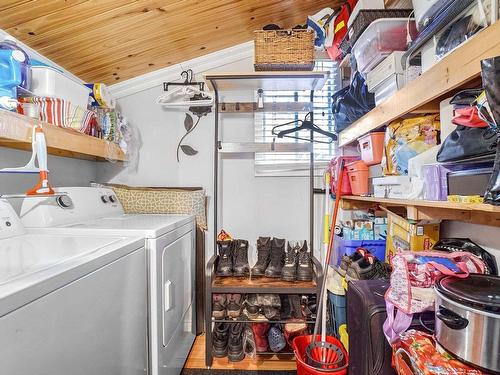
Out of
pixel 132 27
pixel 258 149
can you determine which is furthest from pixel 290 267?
pixel 132 27

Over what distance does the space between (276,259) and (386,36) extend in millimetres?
1471

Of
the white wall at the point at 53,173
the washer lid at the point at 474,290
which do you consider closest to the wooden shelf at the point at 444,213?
the washer lid at the point at 474,290

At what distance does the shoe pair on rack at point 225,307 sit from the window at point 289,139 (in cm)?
104

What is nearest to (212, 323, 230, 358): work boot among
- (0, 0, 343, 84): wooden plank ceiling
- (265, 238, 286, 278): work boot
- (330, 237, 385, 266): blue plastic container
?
(265, 238, 286, 278): work boot

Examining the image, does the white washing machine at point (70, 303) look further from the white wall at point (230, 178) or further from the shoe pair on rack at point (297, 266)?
the white wall at point (230, 178)

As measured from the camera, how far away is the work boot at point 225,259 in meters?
1.94

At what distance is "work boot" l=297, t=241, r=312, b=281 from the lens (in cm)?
185

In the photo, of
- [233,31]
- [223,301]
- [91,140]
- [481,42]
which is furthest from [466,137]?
[91,140]

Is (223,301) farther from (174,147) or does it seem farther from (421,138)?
Result: (421,138)

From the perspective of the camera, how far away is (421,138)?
128 centimetres

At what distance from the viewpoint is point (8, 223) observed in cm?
133

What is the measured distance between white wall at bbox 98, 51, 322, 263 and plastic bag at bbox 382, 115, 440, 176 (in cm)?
108

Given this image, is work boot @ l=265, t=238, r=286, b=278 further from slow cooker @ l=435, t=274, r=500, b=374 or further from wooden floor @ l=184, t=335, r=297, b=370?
slow cooker @ l=435, t=274, r=500, b=374

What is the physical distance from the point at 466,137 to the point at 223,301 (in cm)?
168
